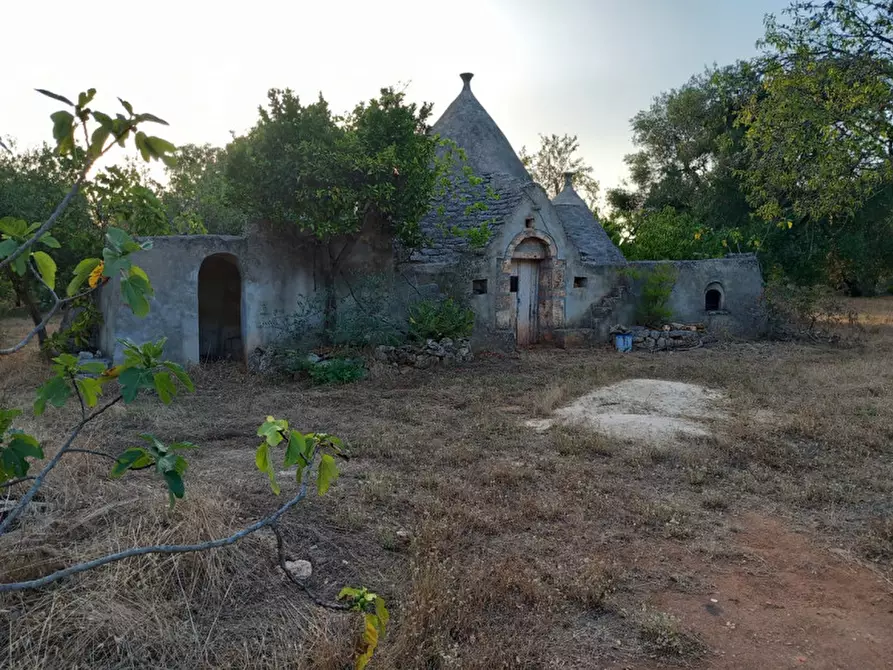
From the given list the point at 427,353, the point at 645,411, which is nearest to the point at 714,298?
the point at 427,353

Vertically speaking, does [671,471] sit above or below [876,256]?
below

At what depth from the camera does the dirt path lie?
10.7 feet

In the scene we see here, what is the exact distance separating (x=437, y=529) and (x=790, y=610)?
7.17 feet

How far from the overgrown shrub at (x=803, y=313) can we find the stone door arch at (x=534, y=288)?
19.4 feet

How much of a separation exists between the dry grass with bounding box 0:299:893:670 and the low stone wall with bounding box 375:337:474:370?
2.50m

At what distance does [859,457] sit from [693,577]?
346 cm

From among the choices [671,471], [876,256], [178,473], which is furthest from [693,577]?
[876,256]

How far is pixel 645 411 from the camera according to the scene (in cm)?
824

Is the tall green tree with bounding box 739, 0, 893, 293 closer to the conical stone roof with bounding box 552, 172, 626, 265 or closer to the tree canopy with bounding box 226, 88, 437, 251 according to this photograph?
the tree canopy with bounding box 226, 88, 437, 251

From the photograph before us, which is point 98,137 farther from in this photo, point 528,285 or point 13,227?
point 528,285

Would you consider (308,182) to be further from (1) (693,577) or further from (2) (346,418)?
(1) (693,577)

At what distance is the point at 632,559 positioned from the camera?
4.23m

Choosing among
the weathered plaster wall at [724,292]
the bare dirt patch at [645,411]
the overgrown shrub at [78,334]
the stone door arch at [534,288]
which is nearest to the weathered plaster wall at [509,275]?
the stone door arch at [534,288]

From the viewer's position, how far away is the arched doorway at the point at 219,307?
13242 mm
